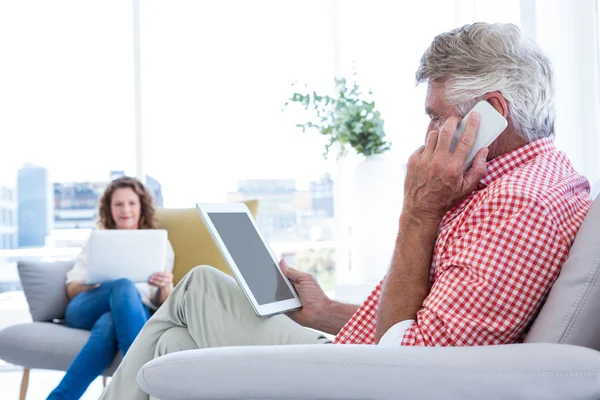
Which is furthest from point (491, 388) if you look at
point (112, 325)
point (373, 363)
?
point (112, 325)

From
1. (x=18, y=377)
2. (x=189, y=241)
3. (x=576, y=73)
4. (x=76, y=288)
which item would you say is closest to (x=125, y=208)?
(x=189, y=241)

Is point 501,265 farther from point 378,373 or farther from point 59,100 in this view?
point 59,100

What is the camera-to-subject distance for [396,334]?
1203 millimetres

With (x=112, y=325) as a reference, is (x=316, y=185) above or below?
above

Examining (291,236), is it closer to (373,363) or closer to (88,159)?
(88,159)

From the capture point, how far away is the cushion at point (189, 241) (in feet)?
9.96

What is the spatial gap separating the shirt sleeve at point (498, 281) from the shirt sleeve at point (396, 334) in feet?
0.08

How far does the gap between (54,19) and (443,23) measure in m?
2.45

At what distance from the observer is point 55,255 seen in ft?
14.1

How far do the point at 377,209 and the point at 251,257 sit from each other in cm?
210

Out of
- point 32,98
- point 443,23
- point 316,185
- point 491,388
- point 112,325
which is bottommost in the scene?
point 112,325

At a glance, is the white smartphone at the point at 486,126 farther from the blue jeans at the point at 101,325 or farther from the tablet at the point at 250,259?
the blue jeans at the point at 101,325

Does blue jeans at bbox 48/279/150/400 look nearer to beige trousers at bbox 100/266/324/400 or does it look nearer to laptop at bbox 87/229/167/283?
laptop at bbox 87/229/167/283

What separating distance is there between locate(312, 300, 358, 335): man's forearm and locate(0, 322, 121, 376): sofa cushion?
45.3 inches
